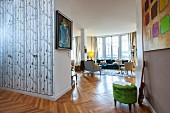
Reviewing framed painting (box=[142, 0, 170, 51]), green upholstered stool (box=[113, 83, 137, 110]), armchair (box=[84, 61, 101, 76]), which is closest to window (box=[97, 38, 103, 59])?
armchair (box=[84, 61, 101, 76])

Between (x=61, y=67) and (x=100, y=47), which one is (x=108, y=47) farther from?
(x=61, y=67)

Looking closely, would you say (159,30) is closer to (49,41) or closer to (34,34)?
(49,41)

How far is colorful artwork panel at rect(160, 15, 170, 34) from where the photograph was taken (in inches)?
60.7

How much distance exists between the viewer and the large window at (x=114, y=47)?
10.5 meters

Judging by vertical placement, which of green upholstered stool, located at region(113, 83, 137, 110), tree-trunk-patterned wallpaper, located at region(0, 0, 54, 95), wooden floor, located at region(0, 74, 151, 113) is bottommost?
wooden floor, located at region(0, 74, 151, 113)

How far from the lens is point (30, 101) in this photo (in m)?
2.92

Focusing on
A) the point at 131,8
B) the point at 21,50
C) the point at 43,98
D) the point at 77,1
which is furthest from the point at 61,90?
the point at 131,8

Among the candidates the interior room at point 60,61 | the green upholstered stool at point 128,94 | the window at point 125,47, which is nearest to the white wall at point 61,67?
the interior room at point 60,61

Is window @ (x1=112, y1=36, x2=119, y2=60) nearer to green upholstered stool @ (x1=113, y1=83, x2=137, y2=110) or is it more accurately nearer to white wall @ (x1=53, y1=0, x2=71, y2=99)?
white wall @ (x1=53, y1=0, x2=71, y2=99)

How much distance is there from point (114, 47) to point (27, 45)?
8794 millimetres

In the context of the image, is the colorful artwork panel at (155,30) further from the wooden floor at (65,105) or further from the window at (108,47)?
the window at (108,47)

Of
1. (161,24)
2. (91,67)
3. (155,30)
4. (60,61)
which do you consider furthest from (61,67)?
(91,67)

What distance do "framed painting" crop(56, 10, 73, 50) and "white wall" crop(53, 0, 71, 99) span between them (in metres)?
0.16

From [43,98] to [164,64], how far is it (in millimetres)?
2800
